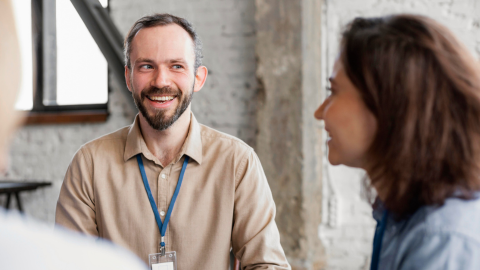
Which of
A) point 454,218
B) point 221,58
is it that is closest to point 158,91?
point 454,218

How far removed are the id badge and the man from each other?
1cm

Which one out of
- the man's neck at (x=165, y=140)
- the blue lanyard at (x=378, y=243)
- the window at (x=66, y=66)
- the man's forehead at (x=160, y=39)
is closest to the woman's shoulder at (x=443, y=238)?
the blue lanyard at (x=378, y=243)

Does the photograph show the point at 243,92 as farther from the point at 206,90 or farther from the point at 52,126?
the point at 52,126

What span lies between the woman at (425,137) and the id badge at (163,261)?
2.62ft

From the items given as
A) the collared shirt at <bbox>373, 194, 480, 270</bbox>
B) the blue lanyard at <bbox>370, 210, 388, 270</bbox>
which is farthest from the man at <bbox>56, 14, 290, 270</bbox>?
the collared shirt at <bbox>373, 194, 480, 270</bbox>

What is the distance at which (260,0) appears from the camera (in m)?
2.59

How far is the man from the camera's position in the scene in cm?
142

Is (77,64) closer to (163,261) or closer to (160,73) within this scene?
Answer: (160,73)

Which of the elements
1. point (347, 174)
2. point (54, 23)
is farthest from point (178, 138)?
point (54, 23)

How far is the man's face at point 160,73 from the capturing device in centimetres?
151

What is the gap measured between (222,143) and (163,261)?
0.48 m

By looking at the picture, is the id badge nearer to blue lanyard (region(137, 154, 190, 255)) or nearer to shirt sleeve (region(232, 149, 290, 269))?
blue lanyard (region(137, 154, 190, 255))

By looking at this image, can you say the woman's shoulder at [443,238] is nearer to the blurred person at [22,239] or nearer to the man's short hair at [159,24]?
the blurred person at [22,239]

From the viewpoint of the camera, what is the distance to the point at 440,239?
0.68m
